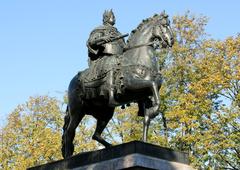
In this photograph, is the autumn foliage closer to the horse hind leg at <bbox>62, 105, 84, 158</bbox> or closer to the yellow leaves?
the yellow leaves

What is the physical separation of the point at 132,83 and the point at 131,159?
2016 millimetres

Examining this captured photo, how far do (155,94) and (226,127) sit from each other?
585 inches

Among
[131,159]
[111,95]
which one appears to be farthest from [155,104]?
[131,159]

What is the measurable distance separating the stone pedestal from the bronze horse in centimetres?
69

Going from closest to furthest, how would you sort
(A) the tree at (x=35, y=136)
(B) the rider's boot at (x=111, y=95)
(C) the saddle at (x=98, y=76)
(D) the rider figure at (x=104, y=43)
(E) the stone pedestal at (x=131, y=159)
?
(E) the stone pedestal at (x=131, y=159)
(B) the rider's boot at (x=111, y=95)
(C) the saddle at (x=98, y=76)
(D) the rider figure at (x=104, y=43)
(A) the tree at (x=35, y=136)

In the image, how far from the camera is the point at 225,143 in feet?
77.9

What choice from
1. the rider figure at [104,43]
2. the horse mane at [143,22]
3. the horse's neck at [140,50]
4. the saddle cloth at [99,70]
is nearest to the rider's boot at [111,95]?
the saddle cloth at [99,70]

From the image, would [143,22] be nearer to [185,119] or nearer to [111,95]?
[111,95]

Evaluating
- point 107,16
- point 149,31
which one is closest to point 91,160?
point 149,31

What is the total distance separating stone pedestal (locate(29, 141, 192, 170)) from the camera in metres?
9.70

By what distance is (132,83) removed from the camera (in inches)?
434

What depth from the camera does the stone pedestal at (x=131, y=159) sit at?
9695 mm

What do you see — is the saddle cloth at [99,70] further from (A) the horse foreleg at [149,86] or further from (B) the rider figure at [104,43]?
(A) the horse foreleg at [149,86]

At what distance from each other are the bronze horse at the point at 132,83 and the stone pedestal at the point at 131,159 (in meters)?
0.69
